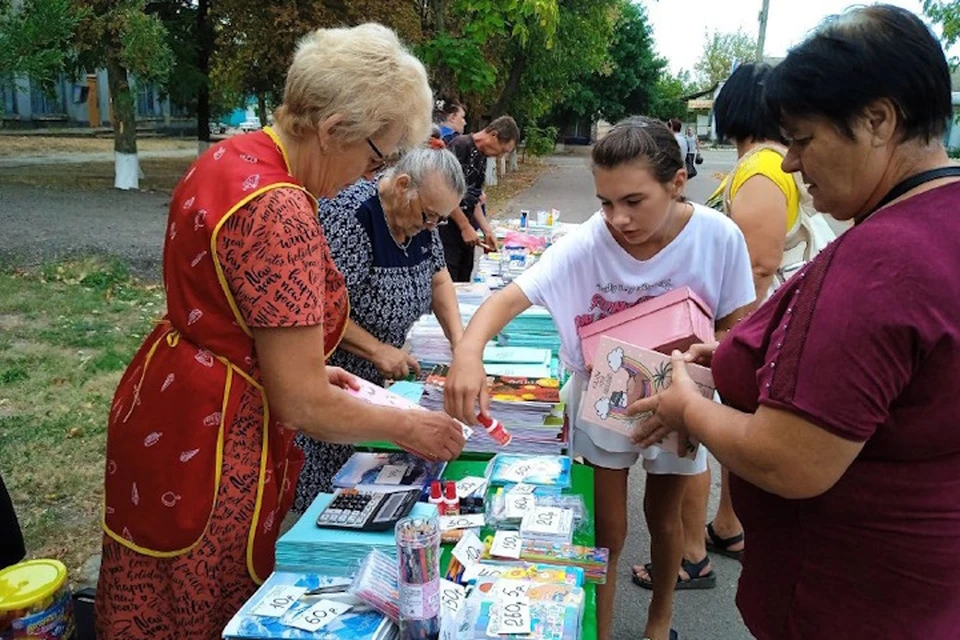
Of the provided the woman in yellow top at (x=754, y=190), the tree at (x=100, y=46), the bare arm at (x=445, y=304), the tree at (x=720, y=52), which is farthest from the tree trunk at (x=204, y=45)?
the tree at (x=720, y=52)

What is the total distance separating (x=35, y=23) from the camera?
22.3 ft

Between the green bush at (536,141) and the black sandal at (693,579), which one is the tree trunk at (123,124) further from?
the black sandal at (693,579)

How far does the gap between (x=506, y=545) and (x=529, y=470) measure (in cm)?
39

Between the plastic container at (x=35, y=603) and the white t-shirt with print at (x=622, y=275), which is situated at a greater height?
the white t-shirt with print at (x=622, y=275)

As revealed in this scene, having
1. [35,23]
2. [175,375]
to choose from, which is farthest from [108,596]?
[35,23]

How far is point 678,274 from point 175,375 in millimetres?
1353

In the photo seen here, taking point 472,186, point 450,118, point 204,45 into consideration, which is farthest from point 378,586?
point 204,45

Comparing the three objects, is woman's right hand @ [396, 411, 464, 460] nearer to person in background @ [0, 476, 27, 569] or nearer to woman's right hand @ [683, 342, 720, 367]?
woman's right hand @ [683, 342, 720, 367]

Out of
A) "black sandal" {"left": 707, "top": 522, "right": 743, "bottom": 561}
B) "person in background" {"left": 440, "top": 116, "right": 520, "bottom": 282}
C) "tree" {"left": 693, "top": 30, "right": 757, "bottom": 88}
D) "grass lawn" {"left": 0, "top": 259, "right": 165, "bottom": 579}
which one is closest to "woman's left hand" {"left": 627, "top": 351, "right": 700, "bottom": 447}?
"black sandal" {"left": 707, "top": 522, "right": 743, "bottom": 561}

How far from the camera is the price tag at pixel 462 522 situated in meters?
1.76

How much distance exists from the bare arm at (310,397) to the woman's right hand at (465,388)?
0.33m

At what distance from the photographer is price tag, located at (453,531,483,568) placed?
164 centimetres

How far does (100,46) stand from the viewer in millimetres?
14203

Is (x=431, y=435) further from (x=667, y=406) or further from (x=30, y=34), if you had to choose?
(x=30, y=34)
